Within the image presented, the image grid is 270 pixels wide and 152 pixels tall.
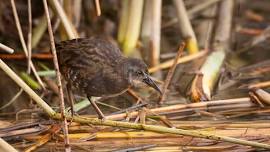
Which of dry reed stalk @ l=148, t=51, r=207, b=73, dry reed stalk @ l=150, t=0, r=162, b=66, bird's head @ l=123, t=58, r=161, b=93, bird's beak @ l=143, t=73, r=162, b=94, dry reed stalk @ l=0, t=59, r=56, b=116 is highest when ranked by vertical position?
dry reed stalk @ l=150, t=0, r=162, b=66

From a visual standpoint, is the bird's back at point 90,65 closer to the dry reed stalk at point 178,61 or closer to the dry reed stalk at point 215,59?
the dry reed stalk at point 215,59

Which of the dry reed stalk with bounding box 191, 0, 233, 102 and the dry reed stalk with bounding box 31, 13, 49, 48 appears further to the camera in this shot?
the dry reed stalk with bounding box 31, 13, 49, 48

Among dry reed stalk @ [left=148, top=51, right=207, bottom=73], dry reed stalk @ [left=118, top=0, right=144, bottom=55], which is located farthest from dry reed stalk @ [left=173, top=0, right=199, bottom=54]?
dry reed stalk @ [left=118, top=0, right=144, bottom=55]

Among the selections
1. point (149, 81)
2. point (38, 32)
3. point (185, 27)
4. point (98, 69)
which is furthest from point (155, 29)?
point (98, 69)

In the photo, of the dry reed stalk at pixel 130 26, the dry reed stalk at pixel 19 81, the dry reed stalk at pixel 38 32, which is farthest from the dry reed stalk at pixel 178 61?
the dry reed stalk at pixel 19 81

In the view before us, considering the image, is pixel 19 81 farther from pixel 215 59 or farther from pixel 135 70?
pixel 215 59

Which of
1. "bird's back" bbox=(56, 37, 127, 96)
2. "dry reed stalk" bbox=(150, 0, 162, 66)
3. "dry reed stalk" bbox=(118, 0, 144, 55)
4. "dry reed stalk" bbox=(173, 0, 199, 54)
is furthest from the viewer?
"dry reed stalk" bbox=(173, 0, 199, 54)

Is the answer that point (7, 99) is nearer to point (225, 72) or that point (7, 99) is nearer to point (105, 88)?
point (105, 88)

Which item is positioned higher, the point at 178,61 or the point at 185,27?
the point at 185,27

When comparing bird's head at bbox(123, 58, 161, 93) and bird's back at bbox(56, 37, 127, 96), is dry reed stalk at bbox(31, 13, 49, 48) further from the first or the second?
bird's head at bbox(123, 58, 161, 93)
